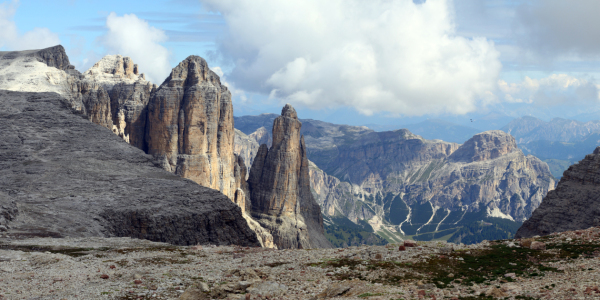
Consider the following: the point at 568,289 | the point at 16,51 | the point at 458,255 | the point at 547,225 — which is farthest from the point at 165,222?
the point at 16,51

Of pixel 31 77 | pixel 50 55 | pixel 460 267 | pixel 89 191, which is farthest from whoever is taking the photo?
pixel 50 55

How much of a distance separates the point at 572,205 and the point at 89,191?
112399 mm

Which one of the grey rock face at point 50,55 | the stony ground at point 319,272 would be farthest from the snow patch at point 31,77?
the stony ground at point 319,272

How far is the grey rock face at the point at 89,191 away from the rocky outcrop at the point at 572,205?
7264cm

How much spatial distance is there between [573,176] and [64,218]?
12119 centimetres

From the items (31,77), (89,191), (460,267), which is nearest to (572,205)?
(460,267)

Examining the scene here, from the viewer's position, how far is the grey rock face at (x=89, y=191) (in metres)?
70.4

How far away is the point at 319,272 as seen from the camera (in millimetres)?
42062

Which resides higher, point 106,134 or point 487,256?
point 106,134

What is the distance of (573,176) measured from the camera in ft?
373

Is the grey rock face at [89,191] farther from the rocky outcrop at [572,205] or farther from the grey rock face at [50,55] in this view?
the rocky outcrop at [572,205]

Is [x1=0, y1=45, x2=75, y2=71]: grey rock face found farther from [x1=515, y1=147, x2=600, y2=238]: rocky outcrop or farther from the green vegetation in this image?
[x1=515, y1=147, x2=600, y2=238]: rocky outcrop

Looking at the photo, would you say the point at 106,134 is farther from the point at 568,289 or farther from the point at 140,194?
the point at 568,289

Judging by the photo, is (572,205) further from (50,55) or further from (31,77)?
(50,55)
